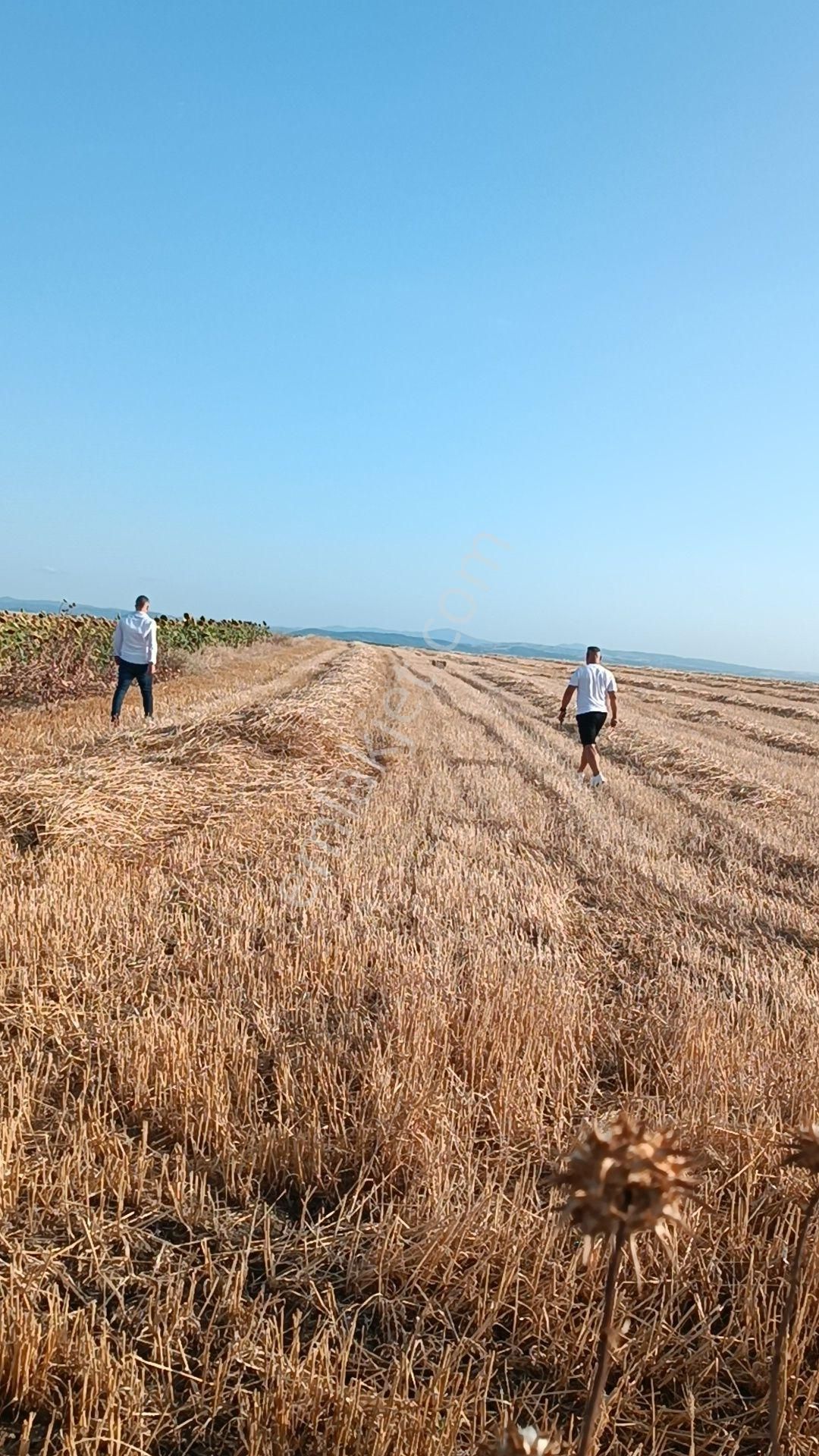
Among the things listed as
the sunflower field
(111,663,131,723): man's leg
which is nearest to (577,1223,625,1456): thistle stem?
(111,663,131,723): man's leg

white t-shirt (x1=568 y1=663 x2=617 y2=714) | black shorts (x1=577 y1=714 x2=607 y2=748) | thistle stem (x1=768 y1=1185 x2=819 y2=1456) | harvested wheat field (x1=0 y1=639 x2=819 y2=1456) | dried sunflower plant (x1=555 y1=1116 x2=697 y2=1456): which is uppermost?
white t-shirt (x1=568 y1=663 x2=617 y2=714)

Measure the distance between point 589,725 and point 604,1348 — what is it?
10.0 meters

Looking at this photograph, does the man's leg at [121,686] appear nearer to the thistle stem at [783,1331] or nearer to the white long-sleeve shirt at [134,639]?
the white long-sleeve shirt at [134,639]

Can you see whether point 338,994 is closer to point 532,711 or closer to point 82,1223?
point 82,1223

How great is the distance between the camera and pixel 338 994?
3830 mm

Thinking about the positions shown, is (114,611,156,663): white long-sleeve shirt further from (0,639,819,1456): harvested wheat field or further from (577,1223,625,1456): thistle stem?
(577,1223,625,1456): thistle stem

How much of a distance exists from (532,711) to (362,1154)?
683 inches

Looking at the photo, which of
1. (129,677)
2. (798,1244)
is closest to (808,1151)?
(798,1244)

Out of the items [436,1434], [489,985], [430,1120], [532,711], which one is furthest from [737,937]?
[532,711]

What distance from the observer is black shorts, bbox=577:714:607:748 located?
10547 mm

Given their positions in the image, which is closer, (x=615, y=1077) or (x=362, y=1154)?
(x=362, y=1154)

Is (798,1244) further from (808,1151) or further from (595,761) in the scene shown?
(595,761)

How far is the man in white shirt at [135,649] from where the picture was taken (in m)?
11.4

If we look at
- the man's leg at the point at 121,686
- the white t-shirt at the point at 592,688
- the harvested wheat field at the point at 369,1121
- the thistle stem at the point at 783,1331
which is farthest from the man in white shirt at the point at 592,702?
the thistle stem at the point at 783,1331
